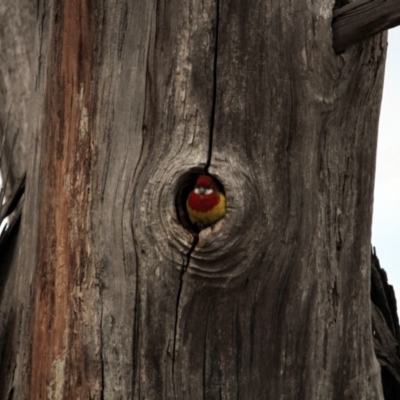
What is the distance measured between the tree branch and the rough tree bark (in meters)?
0.03

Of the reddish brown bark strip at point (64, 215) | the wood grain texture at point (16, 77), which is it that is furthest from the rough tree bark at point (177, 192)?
the wood grain texture at point (16, 77)

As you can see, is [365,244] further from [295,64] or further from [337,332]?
[295,64]

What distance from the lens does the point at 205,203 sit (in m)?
2.50

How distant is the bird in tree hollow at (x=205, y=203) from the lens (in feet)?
8.23

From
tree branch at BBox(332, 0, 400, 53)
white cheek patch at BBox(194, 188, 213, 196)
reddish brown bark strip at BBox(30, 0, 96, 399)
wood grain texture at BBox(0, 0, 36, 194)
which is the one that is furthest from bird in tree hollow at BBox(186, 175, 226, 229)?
wood grain texture at BBox(0, 0, 36, 194)

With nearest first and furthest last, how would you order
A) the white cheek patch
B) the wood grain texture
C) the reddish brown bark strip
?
the white cheek patch → the reddish brown bark strip → the wood grain texture

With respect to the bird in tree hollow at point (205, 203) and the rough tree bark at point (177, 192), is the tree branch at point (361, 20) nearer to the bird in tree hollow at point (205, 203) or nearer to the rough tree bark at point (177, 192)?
the rough tree bark at point (177, 192)

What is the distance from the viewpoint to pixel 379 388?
10.5 feet

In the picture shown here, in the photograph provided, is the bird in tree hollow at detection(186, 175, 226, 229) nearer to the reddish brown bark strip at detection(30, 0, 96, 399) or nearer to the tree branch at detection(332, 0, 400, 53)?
the reddish brown bark strip at detection(30, 0, 96, 399)

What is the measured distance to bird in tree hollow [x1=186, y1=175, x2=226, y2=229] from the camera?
2.51 m

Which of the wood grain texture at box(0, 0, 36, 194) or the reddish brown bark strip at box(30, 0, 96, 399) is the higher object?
the wood grain texture at box(0, 0, 36, 194)

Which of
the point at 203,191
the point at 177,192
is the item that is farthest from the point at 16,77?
the point at 203,191

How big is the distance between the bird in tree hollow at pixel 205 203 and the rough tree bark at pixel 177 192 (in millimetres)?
34

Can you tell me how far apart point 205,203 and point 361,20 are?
2.08 feet
